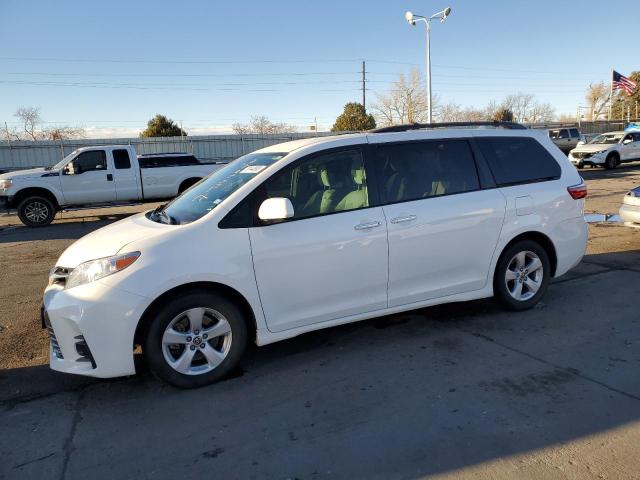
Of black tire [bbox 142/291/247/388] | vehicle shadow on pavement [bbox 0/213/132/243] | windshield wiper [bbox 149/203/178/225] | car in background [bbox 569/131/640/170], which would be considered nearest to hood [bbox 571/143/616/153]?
car in background [bbox 569/131/640/170]

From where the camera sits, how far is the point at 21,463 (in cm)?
301

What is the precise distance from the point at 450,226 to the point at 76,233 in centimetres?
1004

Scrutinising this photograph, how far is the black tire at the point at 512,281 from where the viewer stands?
16.4ft

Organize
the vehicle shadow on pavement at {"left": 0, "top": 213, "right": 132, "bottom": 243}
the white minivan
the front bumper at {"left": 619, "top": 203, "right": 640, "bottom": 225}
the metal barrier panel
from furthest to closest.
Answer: the metal barrier panel → the vehicle shadow on pavement at {"left": 0, "top": 213, "right": 132, "bottom": 243} → the front bumper at {"left": 619, "top": 203, "right": 640, "bottom": 225} → the white minivan

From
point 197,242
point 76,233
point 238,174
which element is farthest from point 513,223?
point 76,233

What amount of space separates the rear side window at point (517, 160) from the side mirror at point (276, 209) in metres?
2.24

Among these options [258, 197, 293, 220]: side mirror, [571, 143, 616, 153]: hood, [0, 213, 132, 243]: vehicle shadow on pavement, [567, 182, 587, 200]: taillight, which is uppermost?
[571, 143, 616, 153]: hood

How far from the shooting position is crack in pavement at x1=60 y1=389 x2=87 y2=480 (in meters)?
2.97

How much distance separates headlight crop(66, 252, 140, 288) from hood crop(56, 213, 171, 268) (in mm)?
62

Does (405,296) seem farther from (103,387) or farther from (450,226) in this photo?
(103,387)

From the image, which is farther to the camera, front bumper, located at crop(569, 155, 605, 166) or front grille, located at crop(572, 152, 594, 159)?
front grille, located at crop(572, 152, 594, 159)

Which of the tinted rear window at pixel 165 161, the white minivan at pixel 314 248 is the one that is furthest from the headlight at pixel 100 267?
the tinted rear window at pixel 165 161

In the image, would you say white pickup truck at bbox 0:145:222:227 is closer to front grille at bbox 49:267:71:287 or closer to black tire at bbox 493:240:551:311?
front grille at bbox 49:267:71:287

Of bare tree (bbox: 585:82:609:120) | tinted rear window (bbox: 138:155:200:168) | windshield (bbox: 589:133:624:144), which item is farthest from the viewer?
bare tree (bbox: 585:82:609:120)
